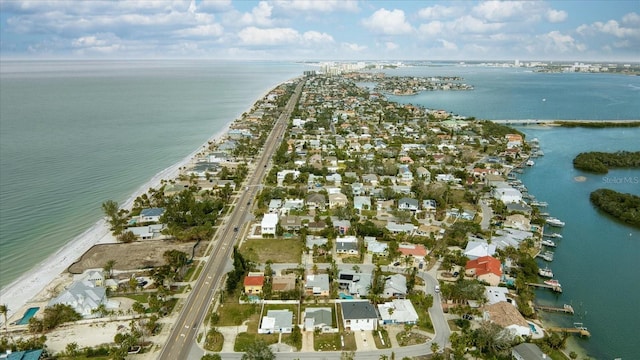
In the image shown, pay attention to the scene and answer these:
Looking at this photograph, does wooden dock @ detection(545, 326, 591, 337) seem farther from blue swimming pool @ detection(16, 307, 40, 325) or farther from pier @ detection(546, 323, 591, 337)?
blue swimming pool @ detection(16, 307, 40, 325)

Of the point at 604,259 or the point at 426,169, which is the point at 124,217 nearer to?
the point at 426,169

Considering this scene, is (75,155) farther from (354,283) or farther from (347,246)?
(354,283)

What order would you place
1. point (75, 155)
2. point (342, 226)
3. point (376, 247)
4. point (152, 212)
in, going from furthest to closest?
point (75, 155), point (152, 212), point (342, 226), point (376, 247)

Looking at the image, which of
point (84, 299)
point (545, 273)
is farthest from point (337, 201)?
point (84, 299)

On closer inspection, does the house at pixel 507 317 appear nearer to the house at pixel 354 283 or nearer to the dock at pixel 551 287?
the dock at pixel 551 287

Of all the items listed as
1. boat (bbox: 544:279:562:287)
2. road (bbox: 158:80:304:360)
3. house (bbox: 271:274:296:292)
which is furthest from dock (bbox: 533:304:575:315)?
road (bbox: 158:80:304:360)
